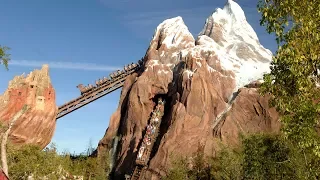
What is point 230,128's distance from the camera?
38.3 meters

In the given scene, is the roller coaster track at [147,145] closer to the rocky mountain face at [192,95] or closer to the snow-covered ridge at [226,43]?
the rocky mountain face at [192,95]

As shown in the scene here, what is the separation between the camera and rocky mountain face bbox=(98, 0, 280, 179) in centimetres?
3822

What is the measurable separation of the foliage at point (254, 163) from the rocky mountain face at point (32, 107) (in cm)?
1795

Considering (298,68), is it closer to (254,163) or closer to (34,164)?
(254,163)

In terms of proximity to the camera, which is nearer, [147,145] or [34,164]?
[34,164]

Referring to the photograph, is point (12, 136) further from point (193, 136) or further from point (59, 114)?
point (193, 136)

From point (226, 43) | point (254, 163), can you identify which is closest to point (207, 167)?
point (254, 163)

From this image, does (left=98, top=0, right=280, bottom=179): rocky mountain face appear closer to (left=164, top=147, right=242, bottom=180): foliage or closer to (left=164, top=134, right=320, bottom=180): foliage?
(left=164, top=147, right=242, bottom=180): foliage

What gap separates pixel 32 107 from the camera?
4400 cm

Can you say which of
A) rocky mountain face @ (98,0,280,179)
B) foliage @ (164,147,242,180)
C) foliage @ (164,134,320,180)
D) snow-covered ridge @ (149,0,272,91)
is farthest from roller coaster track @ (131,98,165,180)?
snow-covered ridge @ (149,0,272,91)

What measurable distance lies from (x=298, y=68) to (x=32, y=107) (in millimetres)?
38654

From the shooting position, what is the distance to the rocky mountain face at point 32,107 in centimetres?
4241

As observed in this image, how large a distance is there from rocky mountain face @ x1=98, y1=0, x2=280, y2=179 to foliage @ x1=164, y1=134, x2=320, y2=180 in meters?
3.85

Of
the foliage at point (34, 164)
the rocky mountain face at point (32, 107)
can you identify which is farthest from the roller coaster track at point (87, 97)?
the foliage at point (34, 164)
